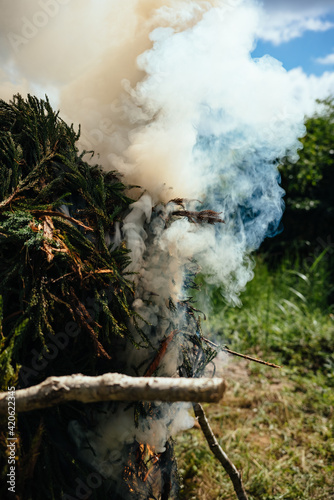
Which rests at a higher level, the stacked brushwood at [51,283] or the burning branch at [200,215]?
the burning branch at [200,215]

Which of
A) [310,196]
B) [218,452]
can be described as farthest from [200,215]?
[310,196]

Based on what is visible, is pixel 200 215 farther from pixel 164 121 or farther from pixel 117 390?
pixel 117 390

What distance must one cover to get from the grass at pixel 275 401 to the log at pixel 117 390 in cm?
197

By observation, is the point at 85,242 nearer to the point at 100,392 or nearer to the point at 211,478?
the point at 100,392

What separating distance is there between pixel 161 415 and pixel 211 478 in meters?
1.45

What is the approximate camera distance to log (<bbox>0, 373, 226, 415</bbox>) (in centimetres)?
102

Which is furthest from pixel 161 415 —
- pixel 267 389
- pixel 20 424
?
pixel 267 389

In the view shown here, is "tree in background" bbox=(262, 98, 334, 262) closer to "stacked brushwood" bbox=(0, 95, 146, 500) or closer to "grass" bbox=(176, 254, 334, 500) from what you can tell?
"grass" bbox=(176, 254, 334, 500)

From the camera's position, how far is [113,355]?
1.53 metres

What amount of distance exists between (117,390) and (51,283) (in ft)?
1.54

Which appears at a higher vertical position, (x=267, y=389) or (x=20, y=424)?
(x=267, y=389)

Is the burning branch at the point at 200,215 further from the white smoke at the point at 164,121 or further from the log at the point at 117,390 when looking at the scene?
the log at the point at 117,390

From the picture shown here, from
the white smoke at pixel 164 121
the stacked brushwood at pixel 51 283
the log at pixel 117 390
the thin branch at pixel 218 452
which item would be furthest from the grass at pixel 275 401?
the log at pixel 117 390

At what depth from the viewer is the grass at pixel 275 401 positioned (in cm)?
278
